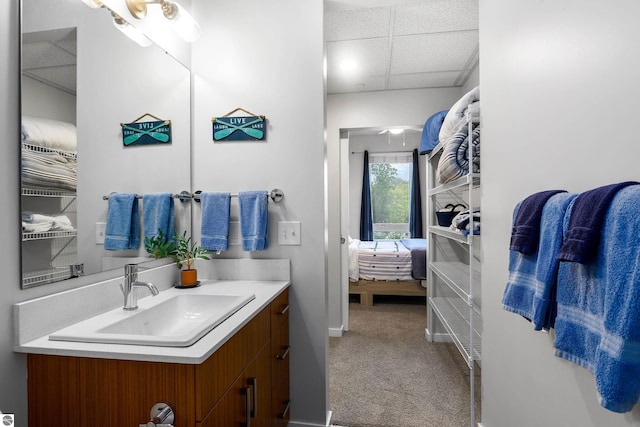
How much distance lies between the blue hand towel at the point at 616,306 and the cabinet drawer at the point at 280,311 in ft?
3.77

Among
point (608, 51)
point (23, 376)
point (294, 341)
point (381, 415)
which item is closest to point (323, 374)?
point (294, 341)

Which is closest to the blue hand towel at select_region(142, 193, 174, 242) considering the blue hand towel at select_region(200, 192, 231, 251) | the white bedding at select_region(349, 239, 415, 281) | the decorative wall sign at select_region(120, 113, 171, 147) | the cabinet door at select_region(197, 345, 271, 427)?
the blue hand towel at select_region(200, 192, 231, 251)

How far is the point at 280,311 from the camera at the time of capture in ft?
5.48

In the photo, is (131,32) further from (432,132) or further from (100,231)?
(432,132)

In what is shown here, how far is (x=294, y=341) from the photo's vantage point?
1.84 meters

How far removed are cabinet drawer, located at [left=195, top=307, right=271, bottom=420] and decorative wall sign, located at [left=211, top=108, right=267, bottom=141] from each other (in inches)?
38.1

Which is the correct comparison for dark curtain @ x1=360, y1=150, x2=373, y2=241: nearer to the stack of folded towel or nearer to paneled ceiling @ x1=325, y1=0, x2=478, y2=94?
paneled ceiling @ x1=325, y1=0, x2=478, y2=94

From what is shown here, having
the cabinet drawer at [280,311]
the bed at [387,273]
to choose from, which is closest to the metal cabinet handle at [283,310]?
the cabinet drawer at [280,311]

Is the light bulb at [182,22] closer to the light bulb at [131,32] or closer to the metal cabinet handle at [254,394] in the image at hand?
the light bulb at [131,32]

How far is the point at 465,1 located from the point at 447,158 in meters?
0.94

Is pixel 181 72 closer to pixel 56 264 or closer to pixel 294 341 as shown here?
pixel 56 264

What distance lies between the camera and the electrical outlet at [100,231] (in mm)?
1325

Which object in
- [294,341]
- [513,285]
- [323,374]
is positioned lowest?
[323,374]

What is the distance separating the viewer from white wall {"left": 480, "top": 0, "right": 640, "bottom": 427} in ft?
2.59
